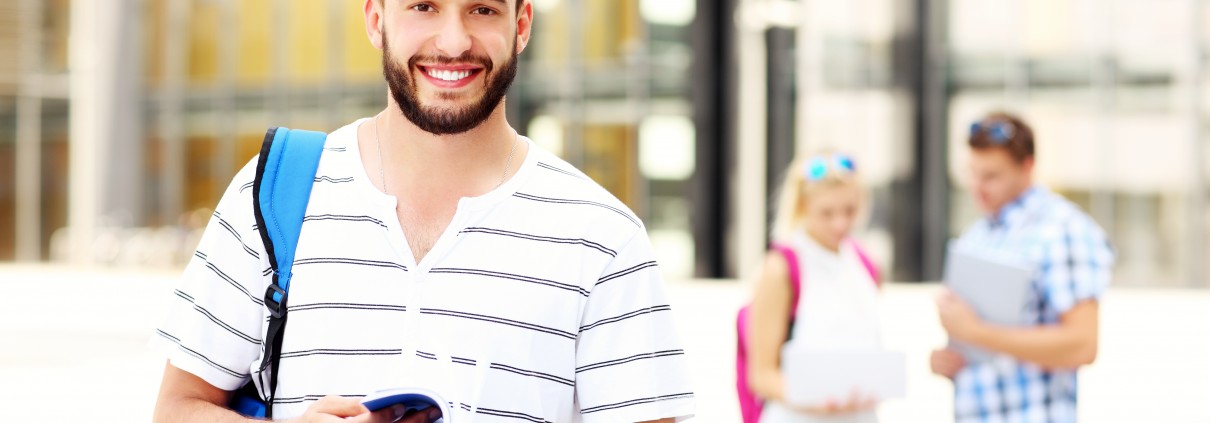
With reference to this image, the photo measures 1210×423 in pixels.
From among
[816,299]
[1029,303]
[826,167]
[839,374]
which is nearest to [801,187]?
[826,167]

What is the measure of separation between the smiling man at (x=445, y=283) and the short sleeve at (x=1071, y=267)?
6.13ft

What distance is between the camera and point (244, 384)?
6.91 feet

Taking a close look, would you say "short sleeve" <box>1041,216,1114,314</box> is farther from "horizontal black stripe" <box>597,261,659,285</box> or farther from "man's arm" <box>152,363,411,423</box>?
"man's arm" <box>152,363,411,423</box>

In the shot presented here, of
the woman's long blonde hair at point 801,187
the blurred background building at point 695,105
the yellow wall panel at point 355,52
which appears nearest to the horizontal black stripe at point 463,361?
the woman's long blonde hair at point 801,187

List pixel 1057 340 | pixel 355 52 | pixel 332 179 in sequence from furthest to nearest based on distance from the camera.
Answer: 1. pixel 355 52
2. pixel 1057 340
3. pixel 332 179

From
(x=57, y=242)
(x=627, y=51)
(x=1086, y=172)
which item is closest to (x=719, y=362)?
(x=1086, y=172)

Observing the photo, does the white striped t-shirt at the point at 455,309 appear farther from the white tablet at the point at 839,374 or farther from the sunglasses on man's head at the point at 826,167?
the sunglasses on man's head at the point at 826,167

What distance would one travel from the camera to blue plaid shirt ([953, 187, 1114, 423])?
12.0 ft

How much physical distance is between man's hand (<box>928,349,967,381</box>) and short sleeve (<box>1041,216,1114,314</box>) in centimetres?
36

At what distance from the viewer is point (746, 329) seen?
4.35m

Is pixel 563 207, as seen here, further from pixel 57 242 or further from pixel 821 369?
pixel 57 242

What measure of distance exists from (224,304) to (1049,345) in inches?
92.0

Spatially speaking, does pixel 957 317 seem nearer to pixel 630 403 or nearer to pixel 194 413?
pixel 630 403

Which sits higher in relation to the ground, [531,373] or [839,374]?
[531,373]
